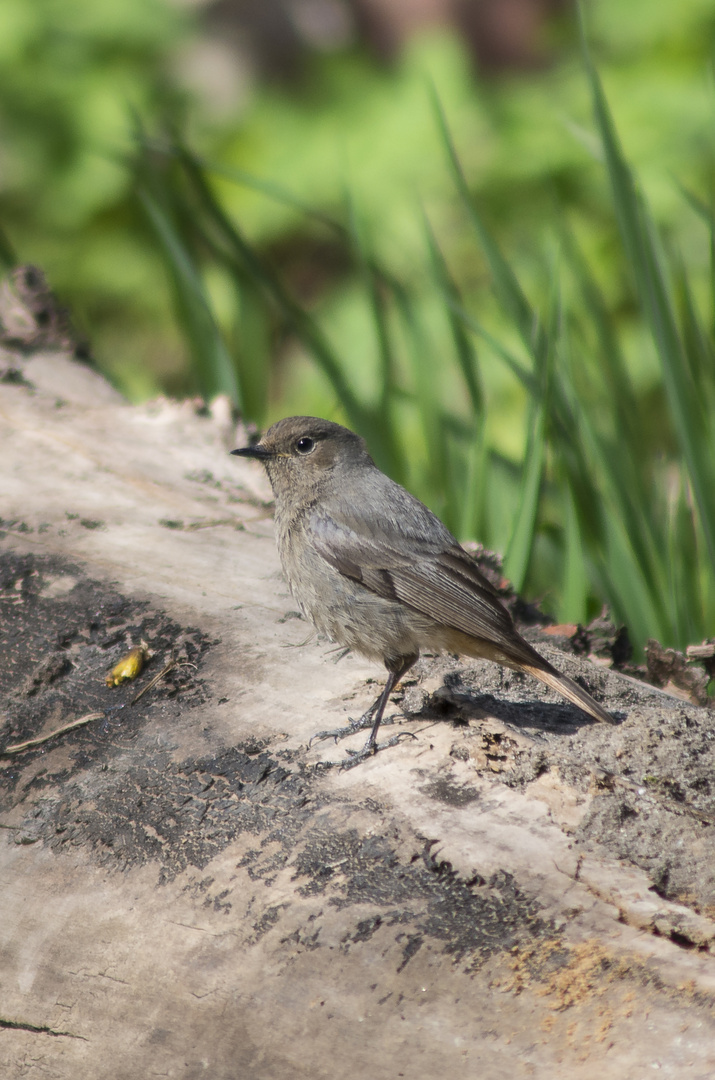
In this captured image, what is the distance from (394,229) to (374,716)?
3.47 metres

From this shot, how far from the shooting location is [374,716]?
2.09 meters

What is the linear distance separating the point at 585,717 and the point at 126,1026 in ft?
3.44

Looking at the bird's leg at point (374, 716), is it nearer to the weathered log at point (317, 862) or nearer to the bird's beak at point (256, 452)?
the weathered log at point (317, 862)

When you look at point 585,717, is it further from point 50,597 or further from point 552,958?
point 50,597

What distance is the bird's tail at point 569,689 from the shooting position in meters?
2.01

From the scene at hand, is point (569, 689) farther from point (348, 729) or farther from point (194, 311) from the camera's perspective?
point (194, 311)

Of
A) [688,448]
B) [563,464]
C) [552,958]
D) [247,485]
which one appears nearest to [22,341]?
[247,485]

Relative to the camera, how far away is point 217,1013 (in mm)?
1455

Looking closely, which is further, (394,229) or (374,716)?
(394,229)

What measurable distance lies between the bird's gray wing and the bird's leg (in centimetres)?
14

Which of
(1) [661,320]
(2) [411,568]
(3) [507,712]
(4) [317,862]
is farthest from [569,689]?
(1) [661,320]

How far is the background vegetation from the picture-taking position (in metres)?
3.21

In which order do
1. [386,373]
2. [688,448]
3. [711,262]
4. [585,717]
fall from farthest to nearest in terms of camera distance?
[386,373]
[711,262]
[688,448]
[585,717]

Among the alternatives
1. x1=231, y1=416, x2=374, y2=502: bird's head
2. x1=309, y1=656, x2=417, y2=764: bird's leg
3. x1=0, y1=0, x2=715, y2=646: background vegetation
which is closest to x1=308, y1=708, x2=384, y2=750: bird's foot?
x1=309, y1=656, x2=417, y2=764: bird's leg
